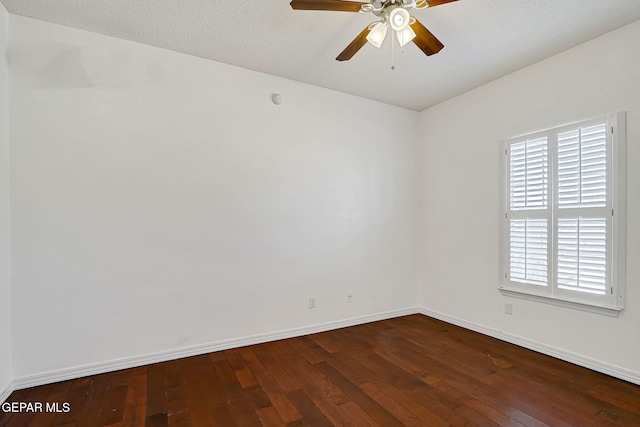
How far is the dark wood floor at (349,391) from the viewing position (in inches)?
76.2

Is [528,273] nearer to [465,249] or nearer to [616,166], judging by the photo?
[465,249]

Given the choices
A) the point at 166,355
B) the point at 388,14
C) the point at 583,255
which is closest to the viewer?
the point at 388,14

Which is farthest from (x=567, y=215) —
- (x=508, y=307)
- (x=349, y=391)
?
(x=349, y=391)

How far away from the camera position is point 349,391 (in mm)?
2250

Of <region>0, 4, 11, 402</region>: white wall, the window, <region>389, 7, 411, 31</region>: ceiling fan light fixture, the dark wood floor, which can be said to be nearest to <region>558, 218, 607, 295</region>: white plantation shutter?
the window

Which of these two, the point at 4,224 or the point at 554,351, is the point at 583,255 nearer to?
the point at 554,351

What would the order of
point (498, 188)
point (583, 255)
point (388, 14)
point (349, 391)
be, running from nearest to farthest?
point (388, 14) < point (349, 391) < point (583, 255) < point (498, 188)

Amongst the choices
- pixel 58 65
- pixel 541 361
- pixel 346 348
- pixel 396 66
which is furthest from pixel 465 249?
pixel 58 65

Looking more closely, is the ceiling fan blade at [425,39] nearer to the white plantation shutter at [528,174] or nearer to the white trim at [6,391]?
the white plantation shutter at [528,174]

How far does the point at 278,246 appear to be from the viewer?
3260mm

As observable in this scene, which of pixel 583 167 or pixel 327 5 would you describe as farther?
pixel 583 167

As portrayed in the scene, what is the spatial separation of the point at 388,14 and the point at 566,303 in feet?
9.29

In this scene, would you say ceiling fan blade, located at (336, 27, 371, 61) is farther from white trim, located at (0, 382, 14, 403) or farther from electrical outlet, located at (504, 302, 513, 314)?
white trim, located at (0, 382, 14, 403)

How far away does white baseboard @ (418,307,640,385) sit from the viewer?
93.8 inches
